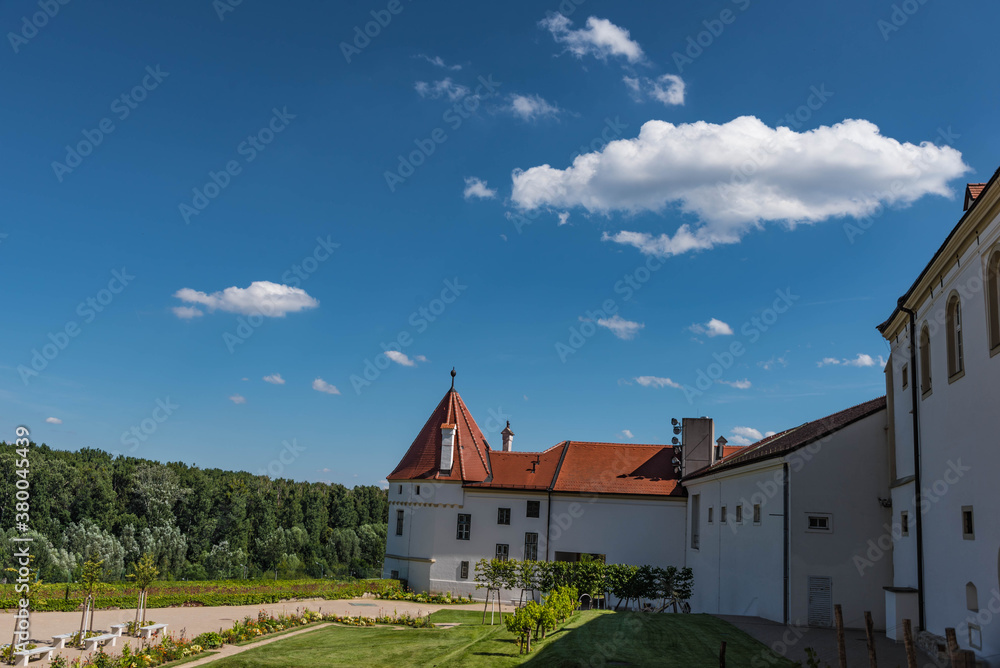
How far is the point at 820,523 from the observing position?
838 inches

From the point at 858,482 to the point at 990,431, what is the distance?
9.50m

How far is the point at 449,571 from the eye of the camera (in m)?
36.7

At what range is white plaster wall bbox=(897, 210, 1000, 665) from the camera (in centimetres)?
1263

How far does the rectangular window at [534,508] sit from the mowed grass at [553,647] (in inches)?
512

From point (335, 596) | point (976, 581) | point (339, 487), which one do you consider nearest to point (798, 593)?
point (976, 581)

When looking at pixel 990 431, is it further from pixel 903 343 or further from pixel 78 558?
pixel 78 558

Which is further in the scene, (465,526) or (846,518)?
(465,526)

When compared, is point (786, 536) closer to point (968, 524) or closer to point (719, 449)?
point (968, 524)

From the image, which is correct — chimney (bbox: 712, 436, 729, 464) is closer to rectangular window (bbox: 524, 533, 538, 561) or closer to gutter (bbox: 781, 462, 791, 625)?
rectangular window (bbox: 524, 533, 538, 561)

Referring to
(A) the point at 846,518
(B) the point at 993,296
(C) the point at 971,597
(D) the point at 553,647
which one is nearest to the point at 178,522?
(D) the point at 553,647

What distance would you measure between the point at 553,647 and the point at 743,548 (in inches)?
407

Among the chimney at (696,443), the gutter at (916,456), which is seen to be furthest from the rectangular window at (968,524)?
the chimney at (696,443)

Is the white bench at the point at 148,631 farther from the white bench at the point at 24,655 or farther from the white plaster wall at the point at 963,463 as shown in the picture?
the white plaster wall at the point at 963,463

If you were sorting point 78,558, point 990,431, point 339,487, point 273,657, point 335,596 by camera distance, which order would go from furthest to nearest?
point 339,487 → point 78,558 → point 335,596 → point 273,657 → point 990,431
